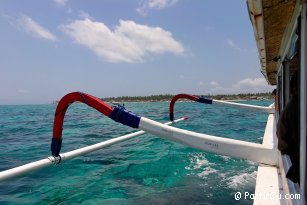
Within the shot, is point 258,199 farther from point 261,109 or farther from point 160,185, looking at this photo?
point 261,109

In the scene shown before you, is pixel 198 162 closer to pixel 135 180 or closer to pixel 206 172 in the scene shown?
pixel 206 172

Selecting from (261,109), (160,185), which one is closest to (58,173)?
(160,185)

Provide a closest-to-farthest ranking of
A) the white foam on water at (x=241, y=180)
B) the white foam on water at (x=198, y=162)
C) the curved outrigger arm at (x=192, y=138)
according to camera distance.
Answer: the curved outrigger arm at (x=192, y=138), the white foam on water at (x=241, y=180), the white foam on water at (x=198, y=162)

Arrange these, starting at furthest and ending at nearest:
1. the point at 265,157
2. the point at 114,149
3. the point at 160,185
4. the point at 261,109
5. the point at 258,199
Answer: the point at 261,109 → the point at 114,149 → the point at 160,185 → the point at 265,157 → the point at 258,199

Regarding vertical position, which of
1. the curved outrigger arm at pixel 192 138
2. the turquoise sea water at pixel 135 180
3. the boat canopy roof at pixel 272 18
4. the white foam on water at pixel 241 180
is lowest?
the turquoise sea water at pixel 135 180

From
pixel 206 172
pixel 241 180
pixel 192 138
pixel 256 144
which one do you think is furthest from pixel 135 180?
pixel 256 144

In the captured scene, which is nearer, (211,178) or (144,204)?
(144,204)

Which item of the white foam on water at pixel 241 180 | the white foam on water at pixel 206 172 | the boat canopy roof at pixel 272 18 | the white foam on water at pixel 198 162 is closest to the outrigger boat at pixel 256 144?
the boat canopy roof at pixel 272 18

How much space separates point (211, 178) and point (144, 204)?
7.22 ft

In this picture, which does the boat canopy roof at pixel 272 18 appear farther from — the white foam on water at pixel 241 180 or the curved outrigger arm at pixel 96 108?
the white foam on water at pixel 241 180

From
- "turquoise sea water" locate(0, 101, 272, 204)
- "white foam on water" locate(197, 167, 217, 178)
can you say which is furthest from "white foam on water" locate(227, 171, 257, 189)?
"white foam on water" locate(197, 167, 217, 178)

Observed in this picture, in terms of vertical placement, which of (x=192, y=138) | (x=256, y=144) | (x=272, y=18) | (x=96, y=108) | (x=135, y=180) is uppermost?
(x=272, y=18)

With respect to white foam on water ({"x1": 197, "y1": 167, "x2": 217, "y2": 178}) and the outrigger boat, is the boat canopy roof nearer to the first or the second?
the outrigger boat

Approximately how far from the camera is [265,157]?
4.57 metres
